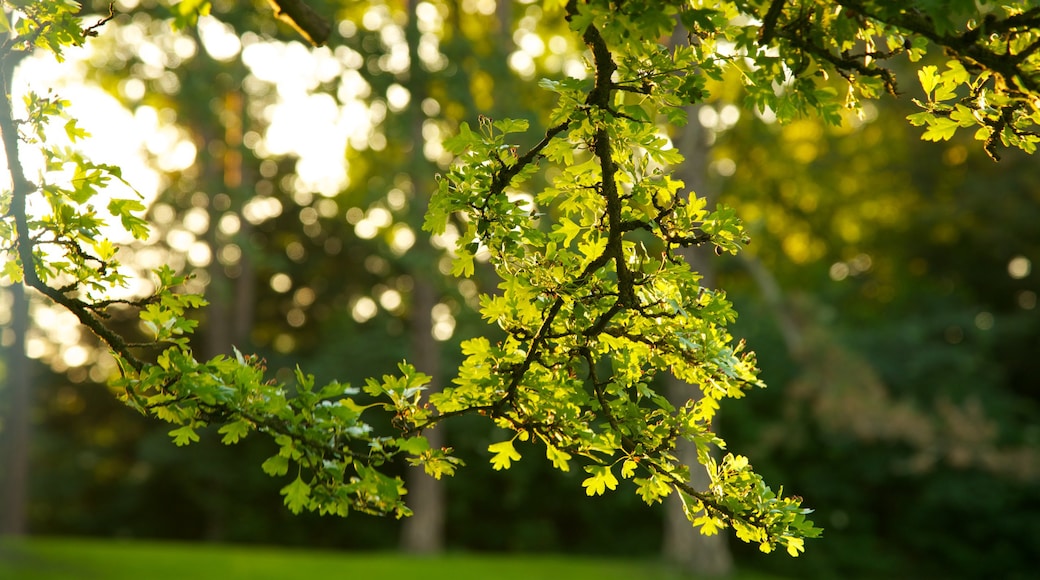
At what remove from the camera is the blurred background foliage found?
14.0 m

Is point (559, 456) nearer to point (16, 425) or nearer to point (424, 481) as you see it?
point (424, 481)

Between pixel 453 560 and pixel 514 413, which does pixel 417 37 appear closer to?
pixel 453 560

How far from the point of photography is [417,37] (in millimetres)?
12930

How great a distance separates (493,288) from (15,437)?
798 cm

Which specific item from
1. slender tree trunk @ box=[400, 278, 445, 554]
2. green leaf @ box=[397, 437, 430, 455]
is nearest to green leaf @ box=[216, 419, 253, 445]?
green leaf @ box=[397, 437, 430, 455]

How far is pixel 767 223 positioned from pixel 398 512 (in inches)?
770

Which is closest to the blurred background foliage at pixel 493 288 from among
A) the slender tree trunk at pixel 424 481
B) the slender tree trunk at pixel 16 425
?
the slender tree trunk at pixel 424 481

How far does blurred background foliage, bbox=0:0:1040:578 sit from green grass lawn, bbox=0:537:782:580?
3276mm

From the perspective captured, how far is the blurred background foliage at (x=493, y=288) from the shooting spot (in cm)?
1405

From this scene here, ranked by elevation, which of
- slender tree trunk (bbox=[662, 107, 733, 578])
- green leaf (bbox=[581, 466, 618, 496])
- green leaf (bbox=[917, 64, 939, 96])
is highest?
slender tree trunk (bbox=[662, 107, 733, 578])

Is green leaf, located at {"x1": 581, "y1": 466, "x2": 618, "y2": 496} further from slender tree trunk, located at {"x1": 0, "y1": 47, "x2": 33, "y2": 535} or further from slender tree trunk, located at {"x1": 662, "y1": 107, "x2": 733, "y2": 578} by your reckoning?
slender tree trunk, located at {"x1": 0, "y1": 47, "x2": 33, "y2": 535}

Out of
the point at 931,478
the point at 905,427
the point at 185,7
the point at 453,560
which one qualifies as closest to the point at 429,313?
the point at 453,560

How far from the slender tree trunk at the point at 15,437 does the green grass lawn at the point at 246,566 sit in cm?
272

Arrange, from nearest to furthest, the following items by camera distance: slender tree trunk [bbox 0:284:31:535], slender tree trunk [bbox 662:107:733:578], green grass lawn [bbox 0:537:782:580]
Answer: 1. green grass lawn [bbox 0:537:782:580]
2. slender tree trunk [bbox 662:107:733:578]
3. slender tree trunk [bbox 0:284:31:535]
